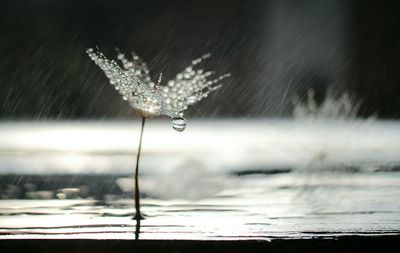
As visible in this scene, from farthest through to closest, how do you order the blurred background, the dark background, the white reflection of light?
the dark background
the white reflection of light
the blurred background

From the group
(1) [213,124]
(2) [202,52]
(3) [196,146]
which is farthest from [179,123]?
(2) [202,52]

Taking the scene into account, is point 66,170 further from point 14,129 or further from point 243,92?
point 243,92

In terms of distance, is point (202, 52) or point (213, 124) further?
point (202, 52)

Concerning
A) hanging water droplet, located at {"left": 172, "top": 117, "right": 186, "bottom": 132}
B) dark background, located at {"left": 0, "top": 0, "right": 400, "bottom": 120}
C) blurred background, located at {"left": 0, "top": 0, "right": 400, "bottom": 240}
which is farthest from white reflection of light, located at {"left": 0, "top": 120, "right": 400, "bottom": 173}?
hanging water droplet, located at {"left": 172, "top": 117, "right": 186, "bottom": 132}

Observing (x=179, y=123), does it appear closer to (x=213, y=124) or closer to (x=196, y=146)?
(x=196, y=146)

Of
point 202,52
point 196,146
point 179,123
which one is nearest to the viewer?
point 179,123

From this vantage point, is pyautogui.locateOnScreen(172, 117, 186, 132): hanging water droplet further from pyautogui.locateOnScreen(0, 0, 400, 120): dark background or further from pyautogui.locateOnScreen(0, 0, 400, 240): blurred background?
pyautogui.locateOnScreen(0, 0, 400, 120): dark background

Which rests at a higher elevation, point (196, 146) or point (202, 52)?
point (202, 52)

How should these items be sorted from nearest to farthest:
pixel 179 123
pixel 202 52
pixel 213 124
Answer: pixel 179 123 < pixel 213 124 < pixel 202 52
